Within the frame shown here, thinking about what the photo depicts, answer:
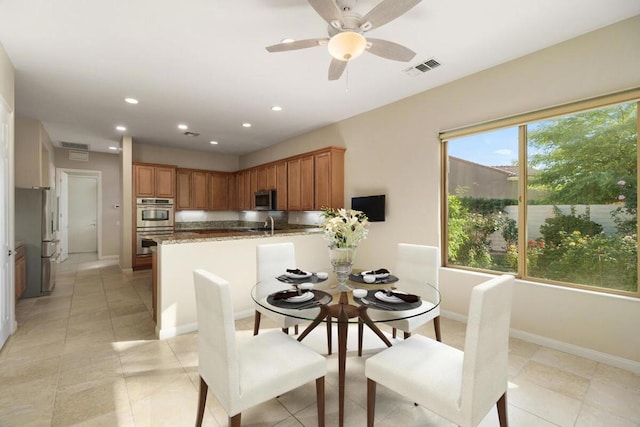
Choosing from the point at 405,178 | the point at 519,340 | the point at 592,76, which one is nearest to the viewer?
the point at 592,76

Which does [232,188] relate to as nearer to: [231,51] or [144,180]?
[144,180]

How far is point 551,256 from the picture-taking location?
287 centimetres

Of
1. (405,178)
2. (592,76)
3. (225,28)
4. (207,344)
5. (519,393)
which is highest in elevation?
(225,28)

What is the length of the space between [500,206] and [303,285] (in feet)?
8.02

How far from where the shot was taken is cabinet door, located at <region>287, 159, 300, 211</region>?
539cm

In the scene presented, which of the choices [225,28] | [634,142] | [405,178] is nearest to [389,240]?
[405,178]

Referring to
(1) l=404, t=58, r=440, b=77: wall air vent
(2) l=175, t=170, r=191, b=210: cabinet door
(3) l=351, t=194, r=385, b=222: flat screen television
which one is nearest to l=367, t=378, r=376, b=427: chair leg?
(3) l=351, t=194, r=385, b=222: flat screen television

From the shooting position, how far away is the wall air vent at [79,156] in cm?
688

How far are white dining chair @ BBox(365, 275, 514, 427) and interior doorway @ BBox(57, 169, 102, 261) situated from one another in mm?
8240

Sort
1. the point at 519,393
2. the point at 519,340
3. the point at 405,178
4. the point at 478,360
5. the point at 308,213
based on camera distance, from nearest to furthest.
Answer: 1. the point at 478,360
2. the point at 519,393
3. the point at 519,340
4. the point at 405,178
5. the point at 308,213

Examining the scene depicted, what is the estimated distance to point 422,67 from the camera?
10.1ft

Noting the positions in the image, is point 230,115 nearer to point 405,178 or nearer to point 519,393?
point 405,178

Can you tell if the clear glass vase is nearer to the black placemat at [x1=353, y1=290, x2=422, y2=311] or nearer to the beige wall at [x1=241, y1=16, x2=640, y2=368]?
the black placemat at [x1=353, y1=290, x2=422, y2=311]

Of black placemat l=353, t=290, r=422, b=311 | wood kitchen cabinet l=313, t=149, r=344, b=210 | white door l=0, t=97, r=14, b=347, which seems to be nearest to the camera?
black placemat l=353, t=290, r=422, b=311
